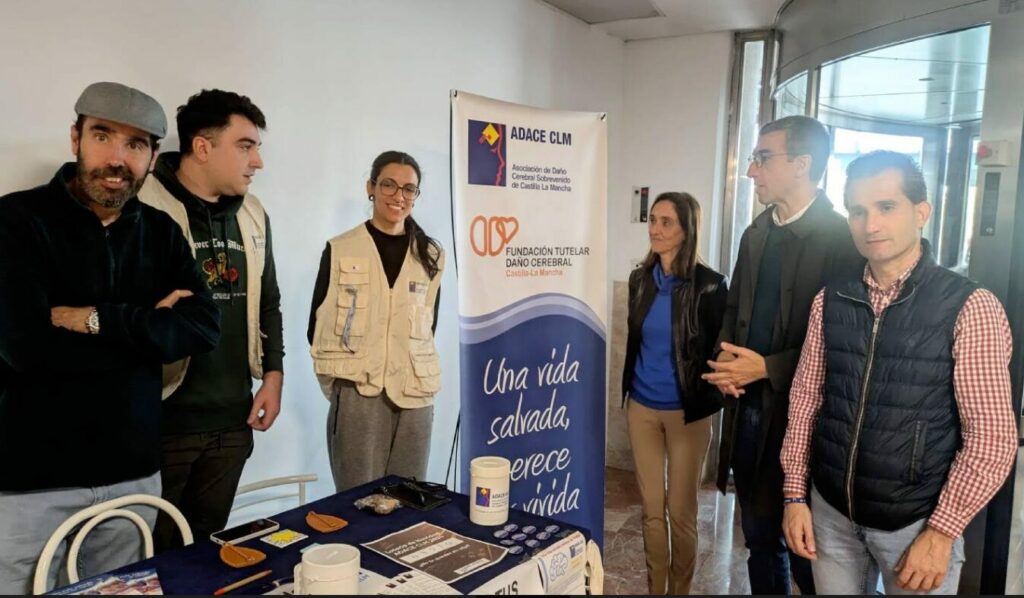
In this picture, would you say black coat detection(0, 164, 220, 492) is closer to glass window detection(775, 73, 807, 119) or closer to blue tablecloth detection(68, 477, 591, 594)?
blue tablecloth detection(68, 477, 591, 594)

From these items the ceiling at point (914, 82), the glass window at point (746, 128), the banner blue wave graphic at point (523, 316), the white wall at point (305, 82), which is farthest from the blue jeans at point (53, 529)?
the glass window at point (746, 128)

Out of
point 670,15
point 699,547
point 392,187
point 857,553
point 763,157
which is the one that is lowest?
point 699,547

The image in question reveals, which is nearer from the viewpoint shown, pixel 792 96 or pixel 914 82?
pixel 914 82

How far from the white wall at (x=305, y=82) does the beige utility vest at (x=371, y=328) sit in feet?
1.33

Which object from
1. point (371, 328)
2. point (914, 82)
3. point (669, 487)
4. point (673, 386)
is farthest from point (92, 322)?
point (914, 82)

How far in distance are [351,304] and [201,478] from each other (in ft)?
2.16

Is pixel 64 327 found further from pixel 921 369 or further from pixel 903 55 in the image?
pixel 903 55

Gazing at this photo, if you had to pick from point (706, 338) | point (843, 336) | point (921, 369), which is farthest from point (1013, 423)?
point (706, 338)

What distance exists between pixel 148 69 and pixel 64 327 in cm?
91

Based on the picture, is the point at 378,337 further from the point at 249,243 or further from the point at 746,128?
the point at 746,128

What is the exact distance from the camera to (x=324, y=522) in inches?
56.5

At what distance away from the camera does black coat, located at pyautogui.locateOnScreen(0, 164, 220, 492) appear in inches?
57.5

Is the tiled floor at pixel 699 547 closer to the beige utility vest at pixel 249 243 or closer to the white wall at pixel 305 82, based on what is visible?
the white wall at pixel 305 82

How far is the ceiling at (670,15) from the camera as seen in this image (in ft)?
11.4
